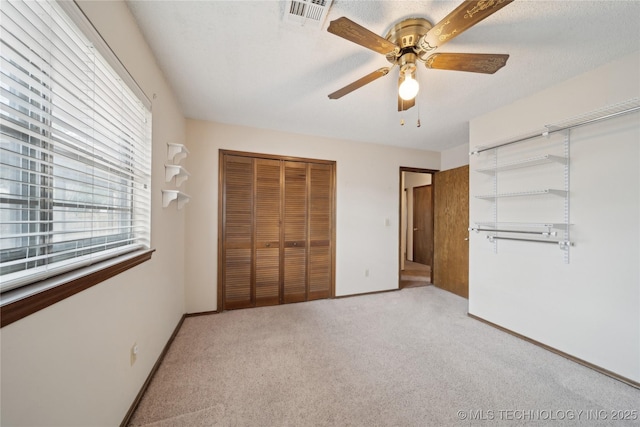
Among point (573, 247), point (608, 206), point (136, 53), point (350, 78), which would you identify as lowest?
point (573, 247)

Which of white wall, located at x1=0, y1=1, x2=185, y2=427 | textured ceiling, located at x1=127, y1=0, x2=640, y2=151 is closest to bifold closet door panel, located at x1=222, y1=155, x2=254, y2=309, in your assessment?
textured ceiling, located at x1=127, y1=0, x2=640, y2=151

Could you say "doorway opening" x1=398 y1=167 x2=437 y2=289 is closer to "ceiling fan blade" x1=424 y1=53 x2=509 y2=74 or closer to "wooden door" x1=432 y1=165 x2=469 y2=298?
"wooden door" x1=432 y1=165 x2=469 y2=298

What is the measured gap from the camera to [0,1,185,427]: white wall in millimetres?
737

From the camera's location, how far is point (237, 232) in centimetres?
306

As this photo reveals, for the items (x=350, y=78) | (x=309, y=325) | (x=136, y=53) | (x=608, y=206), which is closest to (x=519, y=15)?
(x=350, y=78)

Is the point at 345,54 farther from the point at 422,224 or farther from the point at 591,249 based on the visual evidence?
the point at 422,224

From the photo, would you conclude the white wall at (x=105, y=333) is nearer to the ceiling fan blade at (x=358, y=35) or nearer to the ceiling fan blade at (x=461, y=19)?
the ceiling fan blade at (x=358, y=35)

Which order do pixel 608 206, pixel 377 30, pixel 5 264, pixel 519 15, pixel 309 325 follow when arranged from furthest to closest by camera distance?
pixel 309 325 → pixel 608 206 → pixel 377 30 → pixel 519 15 → pixel 5 264

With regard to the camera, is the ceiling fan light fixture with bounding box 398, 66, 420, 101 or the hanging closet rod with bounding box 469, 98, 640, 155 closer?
the ceiling fan light fixture with bounding box 398, 66, 420, 101

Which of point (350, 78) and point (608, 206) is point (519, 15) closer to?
point (350, 78)

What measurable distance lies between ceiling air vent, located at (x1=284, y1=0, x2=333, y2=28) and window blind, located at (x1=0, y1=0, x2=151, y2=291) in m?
0.99

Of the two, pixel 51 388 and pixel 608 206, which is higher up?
pixel 608 206

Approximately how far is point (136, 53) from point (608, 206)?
358 cm

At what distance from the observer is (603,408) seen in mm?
1539
